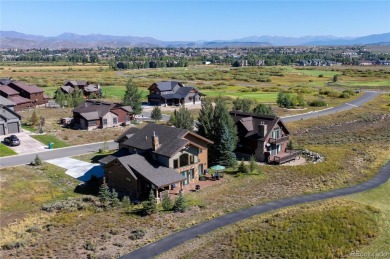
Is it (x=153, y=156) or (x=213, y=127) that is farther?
(x=213, y=127)

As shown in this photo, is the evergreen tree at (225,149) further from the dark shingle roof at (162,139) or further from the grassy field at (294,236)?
the grassy field at (294,236)

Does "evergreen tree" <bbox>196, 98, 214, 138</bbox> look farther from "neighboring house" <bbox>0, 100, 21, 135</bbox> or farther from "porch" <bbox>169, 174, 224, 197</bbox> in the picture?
"neighboring house" <bbox>0, 100, 21, 135</bbox>

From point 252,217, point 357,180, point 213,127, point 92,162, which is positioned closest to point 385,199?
point 357,180

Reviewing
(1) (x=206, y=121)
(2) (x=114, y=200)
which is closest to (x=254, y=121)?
(1) (x=206, y=121)

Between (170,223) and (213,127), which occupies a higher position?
(213,127)

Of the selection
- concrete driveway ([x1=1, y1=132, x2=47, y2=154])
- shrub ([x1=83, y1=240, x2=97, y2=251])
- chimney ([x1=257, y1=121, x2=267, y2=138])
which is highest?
chimney ([x1=257, y1=121, x2=267, y2=138])

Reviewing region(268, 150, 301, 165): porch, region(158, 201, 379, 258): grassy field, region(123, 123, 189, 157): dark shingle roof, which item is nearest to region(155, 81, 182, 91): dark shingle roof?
region(268, 150, 301, 165): porch

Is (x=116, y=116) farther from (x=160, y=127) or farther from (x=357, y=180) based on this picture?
(x=357, y=180)
